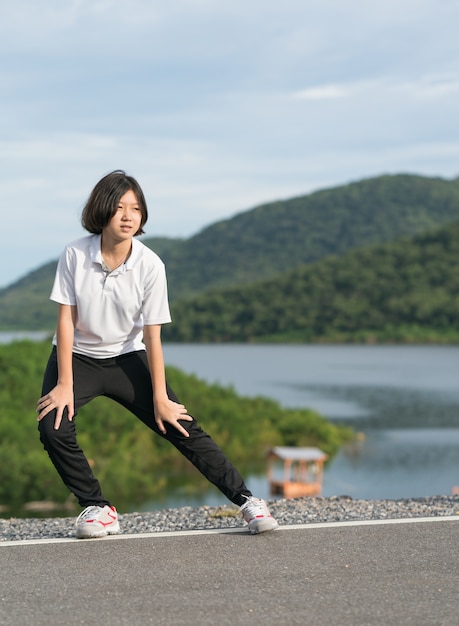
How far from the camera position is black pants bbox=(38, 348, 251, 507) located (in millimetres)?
4984

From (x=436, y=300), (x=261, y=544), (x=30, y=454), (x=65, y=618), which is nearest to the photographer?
(x=65, y=618)

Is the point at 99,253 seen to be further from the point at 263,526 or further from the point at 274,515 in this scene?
the point at 274,515

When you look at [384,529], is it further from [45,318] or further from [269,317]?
[45,318]

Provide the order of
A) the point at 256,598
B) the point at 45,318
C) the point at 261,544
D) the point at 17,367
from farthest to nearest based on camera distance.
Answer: the point at 45,318, the point at 17,367, the point at 261,544, the point at 256,598

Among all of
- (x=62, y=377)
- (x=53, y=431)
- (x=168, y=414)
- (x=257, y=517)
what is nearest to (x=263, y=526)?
(x=257, y=517)

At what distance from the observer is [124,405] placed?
514 centimetres

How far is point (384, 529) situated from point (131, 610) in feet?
6.13

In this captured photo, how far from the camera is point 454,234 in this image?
16388cm

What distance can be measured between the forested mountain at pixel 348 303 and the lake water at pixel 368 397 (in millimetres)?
2707

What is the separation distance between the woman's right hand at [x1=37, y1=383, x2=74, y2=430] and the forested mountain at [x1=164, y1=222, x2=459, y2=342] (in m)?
146

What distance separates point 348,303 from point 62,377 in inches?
6006

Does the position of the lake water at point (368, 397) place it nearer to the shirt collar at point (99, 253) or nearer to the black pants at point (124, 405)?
the black pants at point (124, 405)

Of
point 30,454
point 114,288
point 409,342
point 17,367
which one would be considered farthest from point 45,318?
point 114,288

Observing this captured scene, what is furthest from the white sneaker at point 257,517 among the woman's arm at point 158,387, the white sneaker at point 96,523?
the white sneaker at point 96,523
